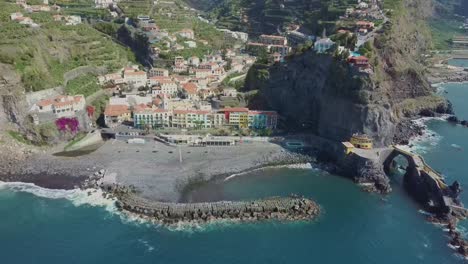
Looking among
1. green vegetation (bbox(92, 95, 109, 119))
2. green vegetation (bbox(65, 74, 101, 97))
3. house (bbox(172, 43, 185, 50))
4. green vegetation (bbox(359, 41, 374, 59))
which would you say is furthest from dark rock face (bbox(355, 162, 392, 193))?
house (bbox(172, 43, 185, 50))

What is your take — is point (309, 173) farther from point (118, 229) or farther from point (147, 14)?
point (147, 14)

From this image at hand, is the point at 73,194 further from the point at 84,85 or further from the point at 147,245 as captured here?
the point at 84,85

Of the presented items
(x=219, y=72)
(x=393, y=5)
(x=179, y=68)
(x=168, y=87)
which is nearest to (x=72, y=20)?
(x=179, y=68)

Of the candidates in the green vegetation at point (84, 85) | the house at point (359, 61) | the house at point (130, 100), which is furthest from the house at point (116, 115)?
the house at point (359, 61)

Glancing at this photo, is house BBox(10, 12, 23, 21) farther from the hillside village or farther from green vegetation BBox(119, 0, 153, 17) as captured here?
green vegetation BBox(119, 0, 153, 17)

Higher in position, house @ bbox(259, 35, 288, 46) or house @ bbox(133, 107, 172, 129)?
house @ bbox(259, 35, 288, 46)
